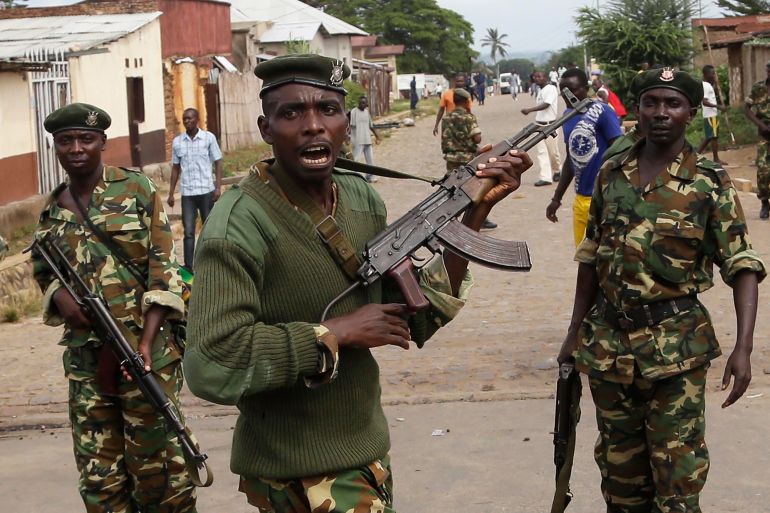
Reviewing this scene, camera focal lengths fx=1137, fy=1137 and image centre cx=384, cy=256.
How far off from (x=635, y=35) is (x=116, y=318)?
1969cm

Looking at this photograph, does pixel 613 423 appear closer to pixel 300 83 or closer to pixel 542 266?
pixel 300 83

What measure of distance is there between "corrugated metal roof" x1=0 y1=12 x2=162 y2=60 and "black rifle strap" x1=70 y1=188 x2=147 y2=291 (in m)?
10.7

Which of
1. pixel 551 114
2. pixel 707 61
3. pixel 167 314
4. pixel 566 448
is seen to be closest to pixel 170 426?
pixel 167 314

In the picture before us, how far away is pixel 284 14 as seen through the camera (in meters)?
51.5

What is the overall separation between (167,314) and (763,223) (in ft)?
33.6

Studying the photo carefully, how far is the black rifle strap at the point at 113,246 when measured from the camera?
4648 mm

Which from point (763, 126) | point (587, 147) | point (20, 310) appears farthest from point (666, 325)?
point (763, 126)

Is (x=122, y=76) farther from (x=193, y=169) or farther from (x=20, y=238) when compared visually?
(x=193, y=169)

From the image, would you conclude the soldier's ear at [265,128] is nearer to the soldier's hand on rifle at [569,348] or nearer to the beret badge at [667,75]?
the beret badge at [667,75]

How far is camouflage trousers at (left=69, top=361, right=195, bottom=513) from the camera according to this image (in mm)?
4617

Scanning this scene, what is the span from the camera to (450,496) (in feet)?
18.1

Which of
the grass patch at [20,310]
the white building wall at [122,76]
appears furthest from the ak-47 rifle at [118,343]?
the white building wall at [122,76]

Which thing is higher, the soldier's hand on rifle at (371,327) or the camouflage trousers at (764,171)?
the soldier's hand on rifle at (371,327)

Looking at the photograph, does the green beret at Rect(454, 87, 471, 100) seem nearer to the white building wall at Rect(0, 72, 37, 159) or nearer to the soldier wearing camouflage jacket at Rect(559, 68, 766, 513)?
the white building wall at Rect(0, 72, 37, 159)
